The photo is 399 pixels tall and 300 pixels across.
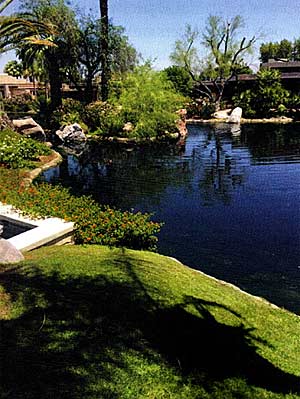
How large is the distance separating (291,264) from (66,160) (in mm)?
14805

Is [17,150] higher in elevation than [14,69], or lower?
lower

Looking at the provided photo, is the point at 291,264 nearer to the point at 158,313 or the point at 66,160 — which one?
the point at 158,313

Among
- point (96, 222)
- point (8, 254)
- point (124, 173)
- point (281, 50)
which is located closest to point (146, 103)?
point (124, 173)

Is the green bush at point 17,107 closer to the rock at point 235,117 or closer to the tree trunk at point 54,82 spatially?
the tree trunk at point 54,82

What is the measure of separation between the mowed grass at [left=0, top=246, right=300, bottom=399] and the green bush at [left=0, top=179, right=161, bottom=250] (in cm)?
175

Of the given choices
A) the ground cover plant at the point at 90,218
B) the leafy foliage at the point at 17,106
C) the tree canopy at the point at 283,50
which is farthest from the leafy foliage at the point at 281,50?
the ground cover plant at the point at 90,218

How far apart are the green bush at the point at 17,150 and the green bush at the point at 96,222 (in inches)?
226

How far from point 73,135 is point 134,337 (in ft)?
77.7

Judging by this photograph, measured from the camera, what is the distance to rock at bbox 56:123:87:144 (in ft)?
87.6

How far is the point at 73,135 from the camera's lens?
2670 centimetres

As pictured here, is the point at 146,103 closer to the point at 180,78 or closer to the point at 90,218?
the point at 180,78

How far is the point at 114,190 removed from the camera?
14.3 metres

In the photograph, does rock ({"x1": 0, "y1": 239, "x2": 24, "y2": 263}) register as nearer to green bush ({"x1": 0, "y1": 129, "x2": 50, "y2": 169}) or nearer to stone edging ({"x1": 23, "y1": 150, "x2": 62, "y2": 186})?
stone edging ({"x1": 23, "y1": 150, "x2": 62, "y2": 186})

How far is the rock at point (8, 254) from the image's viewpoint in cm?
640
